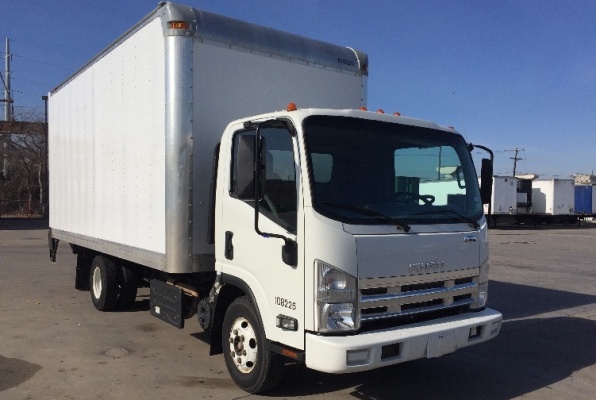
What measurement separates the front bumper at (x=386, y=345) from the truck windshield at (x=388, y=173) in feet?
2.72

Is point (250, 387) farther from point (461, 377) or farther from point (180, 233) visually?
point (461, 377)

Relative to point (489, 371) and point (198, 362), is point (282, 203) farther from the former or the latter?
point (489, 371)

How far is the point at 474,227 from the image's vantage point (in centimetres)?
492

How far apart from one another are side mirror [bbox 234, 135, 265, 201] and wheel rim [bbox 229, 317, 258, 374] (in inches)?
49.5

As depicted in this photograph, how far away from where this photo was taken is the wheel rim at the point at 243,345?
4.82m

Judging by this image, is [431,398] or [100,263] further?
[100,263]

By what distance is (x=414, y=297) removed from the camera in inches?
173

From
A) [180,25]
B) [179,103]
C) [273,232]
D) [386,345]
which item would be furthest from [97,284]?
Result: [386,345]

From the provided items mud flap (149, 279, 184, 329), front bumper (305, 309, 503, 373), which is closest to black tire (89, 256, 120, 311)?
mud flap (149, 279, 184, 329)

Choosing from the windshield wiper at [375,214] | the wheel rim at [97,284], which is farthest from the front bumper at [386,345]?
the wheel rim at [97,284]

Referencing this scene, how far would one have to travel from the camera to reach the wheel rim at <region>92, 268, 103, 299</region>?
8.23m

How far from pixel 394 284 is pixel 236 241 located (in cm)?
147

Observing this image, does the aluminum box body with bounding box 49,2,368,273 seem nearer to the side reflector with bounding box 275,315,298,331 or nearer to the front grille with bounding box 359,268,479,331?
the side reflector with bounding box 275,315,298,331

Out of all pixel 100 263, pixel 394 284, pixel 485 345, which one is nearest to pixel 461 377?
pixel 485 345
